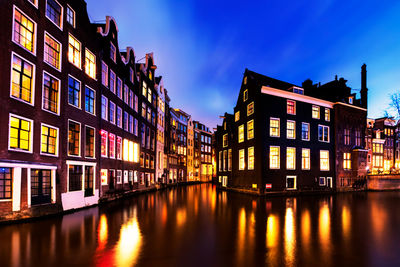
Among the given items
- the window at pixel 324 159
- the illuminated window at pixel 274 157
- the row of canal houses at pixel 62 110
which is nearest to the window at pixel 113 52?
the row of canal houses at pixel 62 110

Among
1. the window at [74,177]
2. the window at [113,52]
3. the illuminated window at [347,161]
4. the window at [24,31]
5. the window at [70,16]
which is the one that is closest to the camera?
the window at [24,31]

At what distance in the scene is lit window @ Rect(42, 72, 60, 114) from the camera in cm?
1756

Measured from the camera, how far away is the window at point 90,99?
22745mm

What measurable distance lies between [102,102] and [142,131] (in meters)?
14.6

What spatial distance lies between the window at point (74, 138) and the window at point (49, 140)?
1796mm

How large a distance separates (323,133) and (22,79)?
4059 centimetres

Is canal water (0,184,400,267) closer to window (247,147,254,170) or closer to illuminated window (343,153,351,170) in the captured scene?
window (247,147,254,170)

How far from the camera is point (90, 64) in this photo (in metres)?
23.5

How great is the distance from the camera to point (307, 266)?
7461 millimetres

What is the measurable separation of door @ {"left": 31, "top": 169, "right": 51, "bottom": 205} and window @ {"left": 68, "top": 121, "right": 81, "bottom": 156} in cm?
316

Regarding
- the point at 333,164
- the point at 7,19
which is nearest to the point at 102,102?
the point at 7,19

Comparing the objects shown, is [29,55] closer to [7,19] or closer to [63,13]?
[7,19]

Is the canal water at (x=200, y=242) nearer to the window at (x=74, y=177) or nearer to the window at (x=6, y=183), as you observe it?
the window at (x=6, y=183)

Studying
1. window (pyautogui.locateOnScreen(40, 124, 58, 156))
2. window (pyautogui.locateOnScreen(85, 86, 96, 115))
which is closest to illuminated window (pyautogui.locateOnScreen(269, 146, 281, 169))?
window (pyautogui.locateOnScreen(85, 86, 96, 115))
